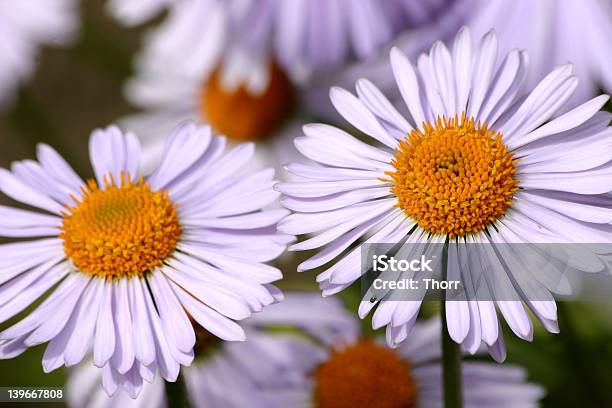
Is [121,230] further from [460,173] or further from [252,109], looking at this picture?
[252,109]

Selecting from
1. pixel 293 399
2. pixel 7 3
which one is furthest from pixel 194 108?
pixel 293 399

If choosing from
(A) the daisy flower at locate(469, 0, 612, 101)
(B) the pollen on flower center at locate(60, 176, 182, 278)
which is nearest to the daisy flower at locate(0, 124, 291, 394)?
(B) the pollen on flower center at locate(60, 176, 182, 278)

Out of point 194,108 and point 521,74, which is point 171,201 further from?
point 194,108

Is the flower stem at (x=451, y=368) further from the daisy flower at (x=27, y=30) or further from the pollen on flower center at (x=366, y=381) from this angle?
the daisy flower at (x=27, y=30)

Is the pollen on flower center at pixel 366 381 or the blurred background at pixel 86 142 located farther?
the blurred background at pixel 86 142

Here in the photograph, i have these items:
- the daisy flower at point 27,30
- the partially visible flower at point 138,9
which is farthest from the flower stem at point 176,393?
the daisy flower at point 27,30

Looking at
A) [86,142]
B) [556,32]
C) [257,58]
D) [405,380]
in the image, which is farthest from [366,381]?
[86,142]
